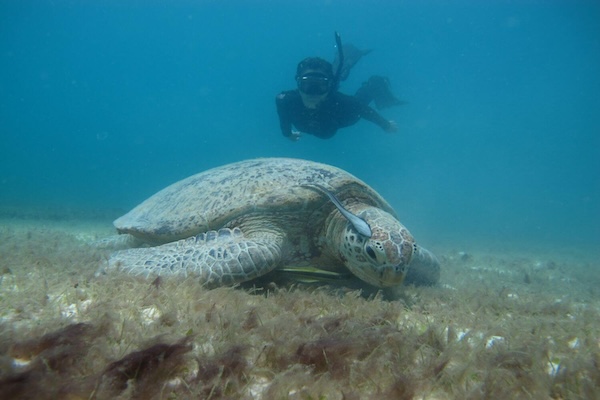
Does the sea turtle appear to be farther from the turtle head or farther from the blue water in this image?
→ the blue water

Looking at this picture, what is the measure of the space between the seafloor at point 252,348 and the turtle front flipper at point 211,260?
0.35 meters

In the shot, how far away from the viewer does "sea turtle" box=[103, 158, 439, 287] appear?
113 inches

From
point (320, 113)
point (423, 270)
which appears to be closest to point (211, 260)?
point (423, 270)

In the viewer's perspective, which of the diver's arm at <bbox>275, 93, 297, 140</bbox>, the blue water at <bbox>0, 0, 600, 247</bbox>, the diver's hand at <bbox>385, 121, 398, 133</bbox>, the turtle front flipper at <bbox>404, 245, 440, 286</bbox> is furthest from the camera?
the blue water at <bbox>0, 0, 600, 247</bbox>

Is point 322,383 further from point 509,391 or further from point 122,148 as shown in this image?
point 122,148

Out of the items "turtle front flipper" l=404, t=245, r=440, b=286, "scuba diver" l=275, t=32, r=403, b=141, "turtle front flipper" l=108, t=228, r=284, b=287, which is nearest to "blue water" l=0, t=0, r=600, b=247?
"scuba diver" l=275, t=32, r=403, b=141

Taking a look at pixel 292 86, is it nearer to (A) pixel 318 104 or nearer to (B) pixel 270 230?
(A) pixel 318 104

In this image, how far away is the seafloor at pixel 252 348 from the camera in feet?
3.84

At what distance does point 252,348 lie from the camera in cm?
144

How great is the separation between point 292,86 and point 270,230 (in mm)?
66159

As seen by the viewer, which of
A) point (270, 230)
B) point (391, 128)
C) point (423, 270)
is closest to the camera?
point (270, 230)

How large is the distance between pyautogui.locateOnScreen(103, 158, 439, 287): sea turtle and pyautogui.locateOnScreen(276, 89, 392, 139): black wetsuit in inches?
236

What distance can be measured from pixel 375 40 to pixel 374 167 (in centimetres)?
4199

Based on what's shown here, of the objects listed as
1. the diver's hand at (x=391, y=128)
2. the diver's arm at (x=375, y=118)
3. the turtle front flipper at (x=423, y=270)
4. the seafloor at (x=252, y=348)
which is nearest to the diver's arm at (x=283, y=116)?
the diver's arm at (x=375, y=118)
